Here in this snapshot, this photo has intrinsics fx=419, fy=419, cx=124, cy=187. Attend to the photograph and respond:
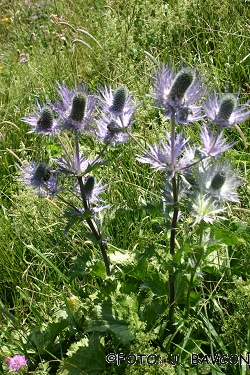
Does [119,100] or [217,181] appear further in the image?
[119,100]

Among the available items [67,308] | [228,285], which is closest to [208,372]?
[228,285]

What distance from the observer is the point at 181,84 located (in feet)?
4.20

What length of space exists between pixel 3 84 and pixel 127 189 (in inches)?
82.0

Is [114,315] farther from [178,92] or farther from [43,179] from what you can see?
[178,92]

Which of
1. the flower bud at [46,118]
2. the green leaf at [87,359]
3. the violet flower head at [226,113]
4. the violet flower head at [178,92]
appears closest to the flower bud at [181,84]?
the violet flower head at [178,92]

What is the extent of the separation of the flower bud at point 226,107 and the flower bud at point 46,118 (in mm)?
569

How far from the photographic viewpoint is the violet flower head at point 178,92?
128 centimetres

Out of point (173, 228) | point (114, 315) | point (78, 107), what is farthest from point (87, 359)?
point (78, 107)

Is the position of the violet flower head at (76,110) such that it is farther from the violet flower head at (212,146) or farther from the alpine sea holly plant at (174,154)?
the violet flower head at (212,146)

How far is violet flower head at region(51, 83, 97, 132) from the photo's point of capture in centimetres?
139

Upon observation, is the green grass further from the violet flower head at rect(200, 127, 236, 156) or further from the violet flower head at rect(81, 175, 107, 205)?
the violet flower head at rect(200, 127, 236, 156)

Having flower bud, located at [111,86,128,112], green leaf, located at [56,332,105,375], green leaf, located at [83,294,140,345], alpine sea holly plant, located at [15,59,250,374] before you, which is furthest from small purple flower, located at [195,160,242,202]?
green leaf, located at [56,332,105,375]

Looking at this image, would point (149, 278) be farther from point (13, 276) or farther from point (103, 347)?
point (13, 276)

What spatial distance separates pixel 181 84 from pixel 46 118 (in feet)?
1.60
